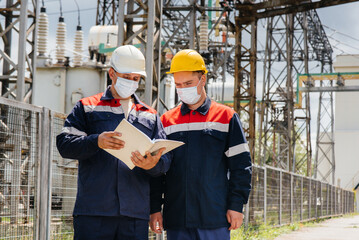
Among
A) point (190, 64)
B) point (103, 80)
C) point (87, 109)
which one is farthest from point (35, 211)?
point (103, 80)

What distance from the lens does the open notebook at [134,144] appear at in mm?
3859

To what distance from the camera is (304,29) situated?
3644 cm

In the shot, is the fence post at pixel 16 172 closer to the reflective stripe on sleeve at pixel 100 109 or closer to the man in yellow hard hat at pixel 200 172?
the reflective stripe on sleeve at pixel 100 109

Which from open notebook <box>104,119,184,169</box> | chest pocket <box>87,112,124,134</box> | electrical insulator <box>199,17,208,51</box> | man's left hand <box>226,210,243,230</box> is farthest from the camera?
electrical insulator <box>199,17,208,51</box>

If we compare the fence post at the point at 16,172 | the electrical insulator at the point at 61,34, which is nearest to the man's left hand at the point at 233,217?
the fence post at the point at 16,172

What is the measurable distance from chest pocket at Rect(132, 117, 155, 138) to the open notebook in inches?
12.9

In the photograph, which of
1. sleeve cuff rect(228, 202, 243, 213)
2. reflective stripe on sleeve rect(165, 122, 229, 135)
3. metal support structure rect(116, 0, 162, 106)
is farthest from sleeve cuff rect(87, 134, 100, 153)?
metal support structure rect(116, 0, 162, 106)

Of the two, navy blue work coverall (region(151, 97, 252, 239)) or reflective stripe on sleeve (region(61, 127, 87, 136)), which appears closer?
reflective stripe on sleeve (region(61, 127, 87, 136))

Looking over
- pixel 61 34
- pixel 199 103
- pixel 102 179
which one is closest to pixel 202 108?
pixel 199 103

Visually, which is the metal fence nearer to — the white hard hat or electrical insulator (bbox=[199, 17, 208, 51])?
the white hard hat

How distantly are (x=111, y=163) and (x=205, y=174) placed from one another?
0.76 meters

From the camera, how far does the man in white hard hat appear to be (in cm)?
407

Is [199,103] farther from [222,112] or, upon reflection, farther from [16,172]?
[16,172]

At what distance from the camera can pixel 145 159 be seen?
4020 millimetres
